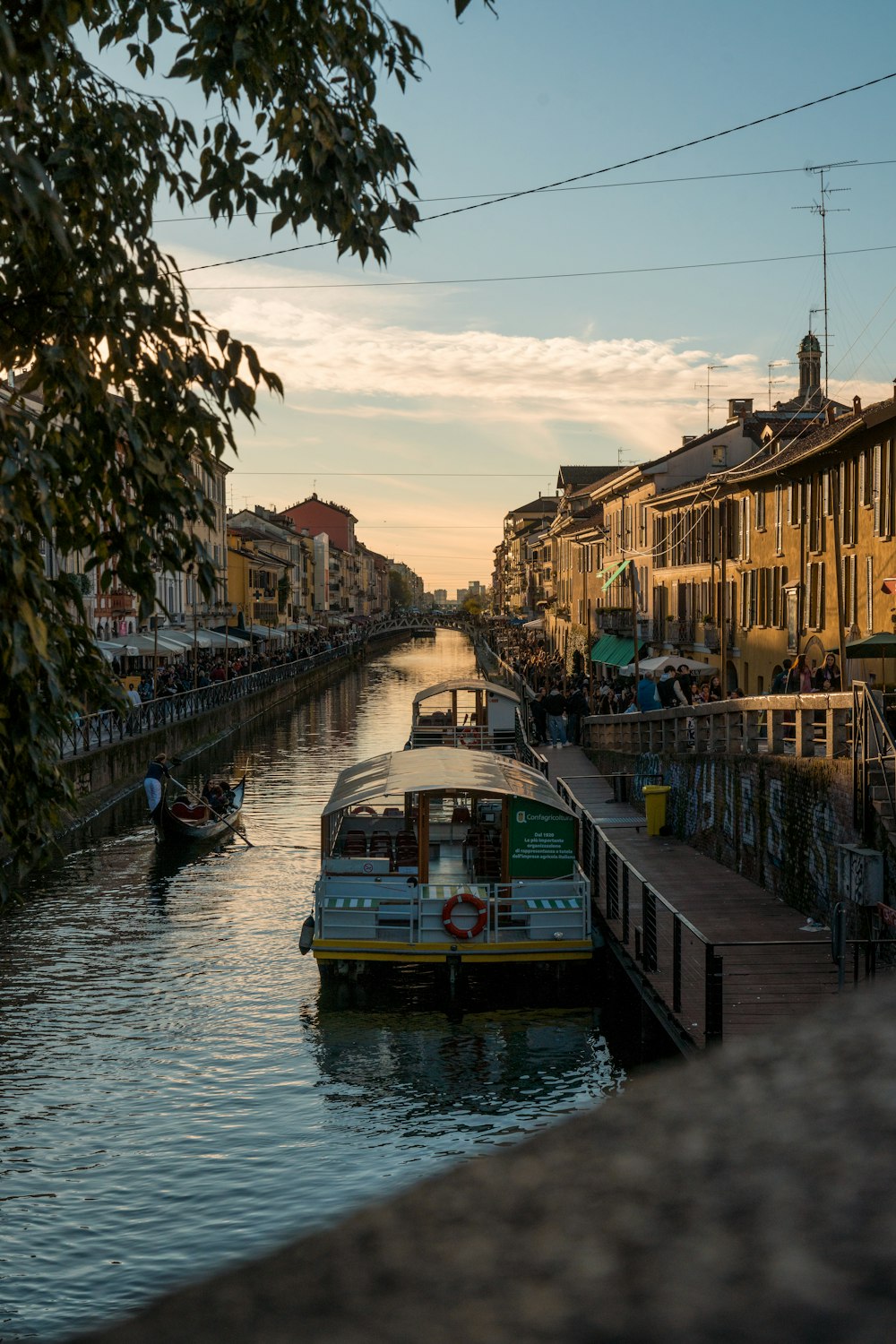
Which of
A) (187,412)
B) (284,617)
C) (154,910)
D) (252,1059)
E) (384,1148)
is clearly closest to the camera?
(187,412)

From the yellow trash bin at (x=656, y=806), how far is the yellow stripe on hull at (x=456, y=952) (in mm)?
7394

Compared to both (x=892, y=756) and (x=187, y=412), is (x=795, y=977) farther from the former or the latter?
(x=187, y=412)

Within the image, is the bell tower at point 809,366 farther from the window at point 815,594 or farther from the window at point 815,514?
the window at point 815,594

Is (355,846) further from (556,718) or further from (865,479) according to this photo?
(556,718)

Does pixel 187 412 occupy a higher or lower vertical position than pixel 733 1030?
higher

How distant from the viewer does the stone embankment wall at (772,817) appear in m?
16.8

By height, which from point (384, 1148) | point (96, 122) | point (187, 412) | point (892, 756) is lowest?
point (384, 1148)

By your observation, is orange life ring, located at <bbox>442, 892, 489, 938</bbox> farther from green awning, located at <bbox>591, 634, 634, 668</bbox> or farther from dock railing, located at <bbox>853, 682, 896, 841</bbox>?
green awning, located at <bbox>591, 634, 634, 668</bbox>

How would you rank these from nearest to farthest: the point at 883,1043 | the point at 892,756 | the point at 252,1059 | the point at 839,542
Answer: the point at 883,1043 → the point at 892,756 → the point at 252,1059 → the point at 839,542

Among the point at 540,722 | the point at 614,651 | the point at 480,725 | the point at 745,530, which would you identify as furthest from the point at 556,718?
Result: the point at 614,651

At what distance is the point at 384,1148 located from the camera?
1376cm

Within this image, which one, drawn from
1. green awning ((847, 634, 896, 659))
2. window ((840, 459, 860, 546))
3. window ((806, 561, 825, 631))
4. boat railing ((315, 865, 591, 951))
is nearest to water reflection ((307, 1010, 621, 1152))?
boat railing ((315, 865, 591, 951))

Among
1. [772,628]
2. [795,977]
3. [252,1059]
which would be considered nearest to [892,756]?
[795,977]

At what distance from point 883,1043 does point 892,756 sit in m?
14.3
